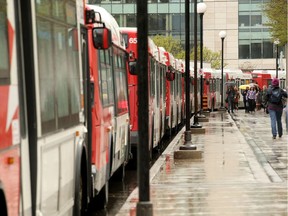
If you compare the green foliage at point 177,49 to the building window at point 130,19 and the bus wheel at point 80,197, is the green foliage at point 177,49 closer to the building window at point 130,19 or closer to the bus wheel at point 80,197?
the building window at point 130,19

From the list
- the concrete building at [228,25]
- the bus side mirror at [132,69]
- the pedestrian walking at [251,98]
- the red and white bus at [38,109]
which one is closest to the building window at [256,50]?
the concrete building at [228,25]

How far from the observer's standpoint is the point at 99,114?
37.4 ft

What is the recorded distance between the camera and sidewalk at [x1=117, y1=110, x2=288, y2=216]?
1185cm

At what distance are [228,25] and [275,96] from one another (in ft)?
275

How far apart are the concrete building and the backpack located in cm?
7260

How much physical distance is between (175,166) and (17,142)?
1248cm

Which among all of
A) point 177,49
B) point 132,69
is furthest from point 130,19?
point 132,69

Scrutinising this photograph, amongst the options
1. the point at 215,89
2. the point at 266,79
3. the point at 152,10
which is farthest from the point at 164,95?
the point at 152,10

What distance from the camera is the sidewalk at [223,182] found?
38.9ft

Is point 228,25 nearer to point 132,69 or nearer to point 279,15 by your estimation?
point 279,15

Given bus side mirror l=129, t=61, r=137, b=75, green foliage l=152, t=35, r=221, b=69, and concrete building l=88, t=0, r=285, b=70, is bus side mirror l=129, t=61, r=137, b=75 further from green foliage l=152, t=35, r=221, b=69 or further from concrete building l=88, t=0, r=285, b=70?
concrete building l=88, t=0, r=285, b=70

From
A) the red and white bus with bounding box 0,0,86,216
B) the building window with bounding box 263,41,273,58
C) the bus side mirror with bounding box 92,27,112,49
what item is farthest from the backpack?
the building window with bounding box 263,41,273,58

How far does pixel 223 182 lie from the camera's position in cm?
1526

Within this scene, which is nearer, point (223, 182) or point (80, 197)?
point (80, 197)
